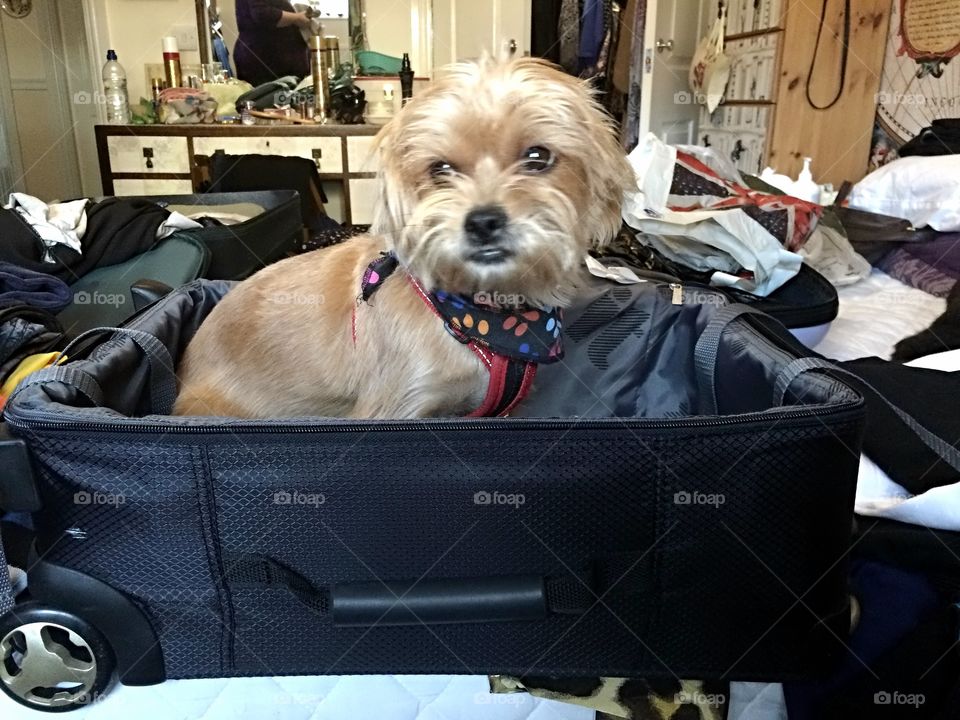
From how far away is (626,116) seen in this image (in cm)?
457

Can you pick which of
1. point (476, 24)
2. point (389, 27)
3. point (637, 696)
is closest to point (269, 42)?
point (389, 27)

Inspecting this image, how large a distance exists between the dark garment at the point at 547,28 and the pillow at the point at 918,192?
2290 millimetres

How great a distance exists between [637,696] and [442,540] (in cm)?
36

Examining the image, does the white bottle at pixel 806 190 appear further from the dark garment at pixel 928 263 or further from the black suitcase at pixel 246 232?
the black suitcase at pixel 246 232

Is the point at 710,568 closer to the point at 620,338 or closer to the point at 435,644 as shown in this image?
the point at 435,644

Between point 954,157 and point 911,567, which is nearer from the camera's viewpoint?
point 911,567

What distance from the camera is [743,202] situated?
211 cm

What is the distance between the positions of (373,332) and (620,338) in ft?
1.91

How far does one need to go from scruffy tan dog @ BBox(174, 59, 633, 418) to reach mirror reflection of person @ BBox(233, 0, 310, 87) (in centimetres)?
350

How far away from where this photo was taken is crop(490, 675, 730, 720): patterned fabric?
968mm

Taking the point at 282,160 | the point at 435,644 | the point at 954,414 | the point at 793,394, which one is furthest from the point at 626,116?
the point at 435,644

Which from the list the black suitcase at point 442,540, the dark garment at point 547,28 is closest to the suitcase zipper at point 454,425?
the black suitcase at point 442,540

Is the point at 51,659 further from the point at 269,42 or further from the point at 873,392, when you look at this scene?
the point at 269,42

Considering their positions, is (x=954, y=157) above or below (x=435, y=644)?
above
